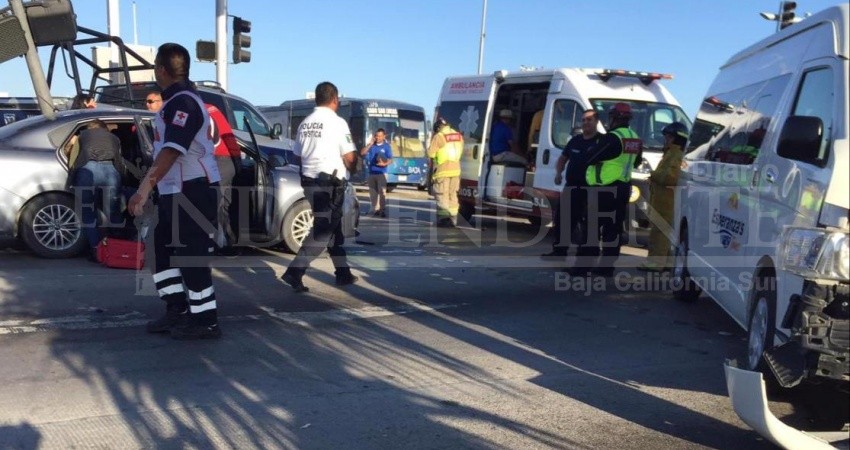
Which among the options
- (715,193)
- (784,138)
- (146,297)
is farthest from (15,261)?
(784,138)

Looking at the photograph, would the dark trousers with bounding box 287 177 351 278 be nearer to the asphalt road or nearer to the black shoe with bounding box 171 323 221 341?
the asphalt road

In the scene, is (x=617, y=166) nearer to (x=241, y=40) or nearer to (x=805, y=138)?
(x=805, y=138)

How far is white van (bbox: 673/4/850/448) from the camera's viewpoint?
10.7 ft

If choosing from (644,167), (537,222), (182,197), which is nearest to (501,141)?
(537,222)

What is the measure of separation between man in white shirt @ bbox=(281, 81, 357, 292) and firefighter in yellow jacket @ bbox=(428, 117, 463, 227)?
5396mm

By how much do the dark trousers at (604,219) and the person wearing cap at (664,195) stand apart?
41cm

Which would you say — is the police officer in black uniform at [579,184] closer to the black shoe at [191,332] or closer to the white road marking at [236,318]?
the white road marking at [236,318]

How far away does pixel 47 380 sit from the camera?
4.52 m

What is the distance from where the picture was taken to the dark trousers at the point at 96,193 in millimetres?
7824

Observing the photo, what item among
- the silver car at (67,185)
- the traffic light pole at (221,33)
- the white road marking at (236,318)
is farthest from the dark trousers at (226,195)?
the traffic light pole at (221,33)

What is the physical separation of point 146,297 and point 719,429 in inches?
185

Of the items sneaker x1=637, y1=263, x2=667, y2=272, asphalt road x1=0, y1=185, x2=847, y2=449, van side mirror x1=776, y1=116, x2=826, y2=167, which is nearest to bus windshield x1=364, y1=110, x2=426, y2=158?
sneaker x1=637, y1=263, x2=667, y2=272

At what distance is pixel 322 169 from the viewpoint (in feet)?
23.0

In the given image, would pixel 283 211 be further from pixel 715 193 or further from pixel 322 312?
pixel 715 193
